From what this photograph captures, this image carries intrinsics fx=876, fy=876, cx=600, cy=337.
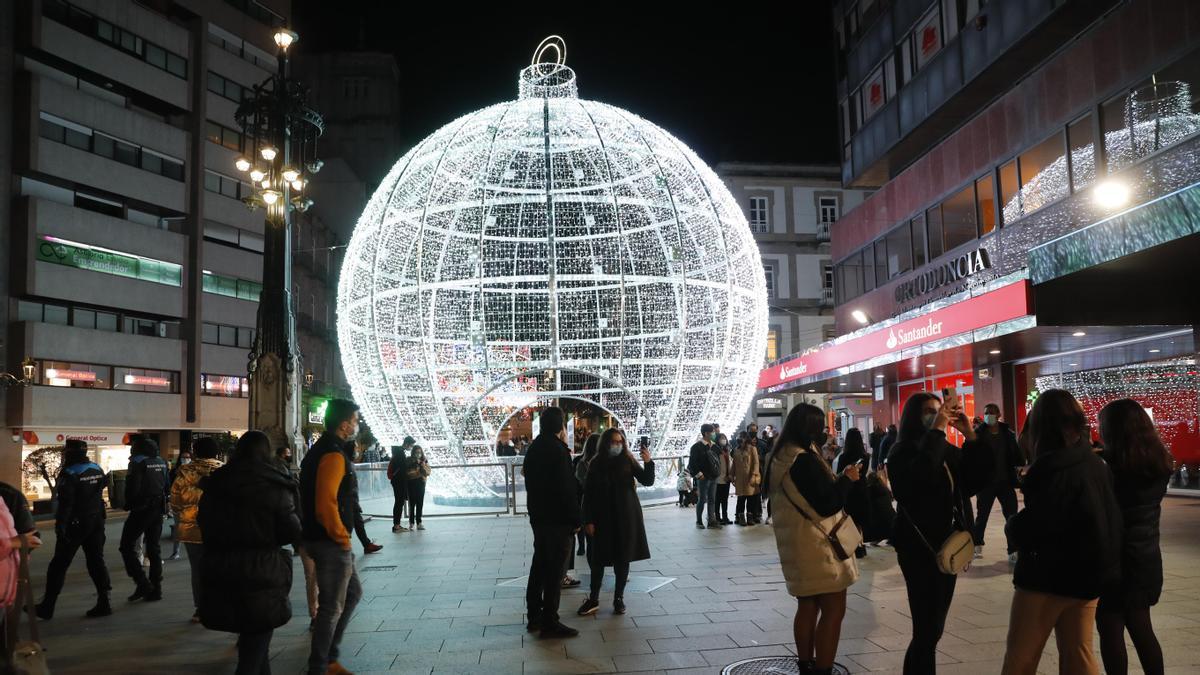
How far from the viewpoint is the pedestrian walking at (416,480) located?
13.9 meters

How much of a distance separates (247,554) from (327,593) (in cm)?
110

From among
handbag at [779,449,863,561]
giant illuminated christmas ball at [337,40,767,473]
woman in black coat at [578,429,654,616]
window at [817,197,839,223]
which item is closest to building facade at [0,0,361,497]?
giant illuminated christmas ball at [337,40,767,473]

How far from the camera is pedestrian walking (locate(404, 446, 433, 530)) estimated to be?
13.9 meters

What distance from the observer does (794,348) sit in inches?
1722

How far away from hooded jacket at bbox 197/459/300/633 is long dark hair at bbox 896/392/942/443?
10.6 ft

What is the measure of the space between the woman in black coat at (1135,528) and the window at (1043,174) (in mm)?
14439

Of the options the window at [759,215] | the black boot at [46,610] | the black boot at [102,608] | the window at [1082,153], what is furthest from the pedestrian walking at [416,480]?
the window at [759,215]

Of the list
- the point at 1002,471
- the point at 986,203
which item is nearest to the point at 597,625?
the point at 1002,471

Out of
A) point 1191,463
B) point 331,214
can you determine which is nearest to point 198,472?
point 1191,463

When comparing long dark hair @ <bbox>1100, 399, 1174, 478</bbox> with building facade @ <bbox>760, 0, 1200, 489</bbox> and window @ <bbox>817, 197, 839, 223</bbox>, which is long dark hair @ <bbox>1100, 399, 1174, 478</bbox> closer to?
building facade @ <bbox>760, 0, 1200, 489</bbox>

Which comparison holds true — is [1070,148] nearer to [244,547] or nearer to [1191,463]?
[1191,463]

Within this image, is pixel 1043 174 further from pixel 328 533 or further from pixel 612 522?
pixel 328 533

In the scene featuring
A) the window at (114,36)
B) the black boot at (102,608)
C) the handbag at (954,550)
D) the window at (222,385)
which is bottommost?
the black boot at (102,608)

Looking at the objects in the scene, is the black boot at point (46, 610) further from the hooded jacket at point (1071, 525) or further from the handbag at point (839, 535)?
the hooded jacket at point (1071, 525)
